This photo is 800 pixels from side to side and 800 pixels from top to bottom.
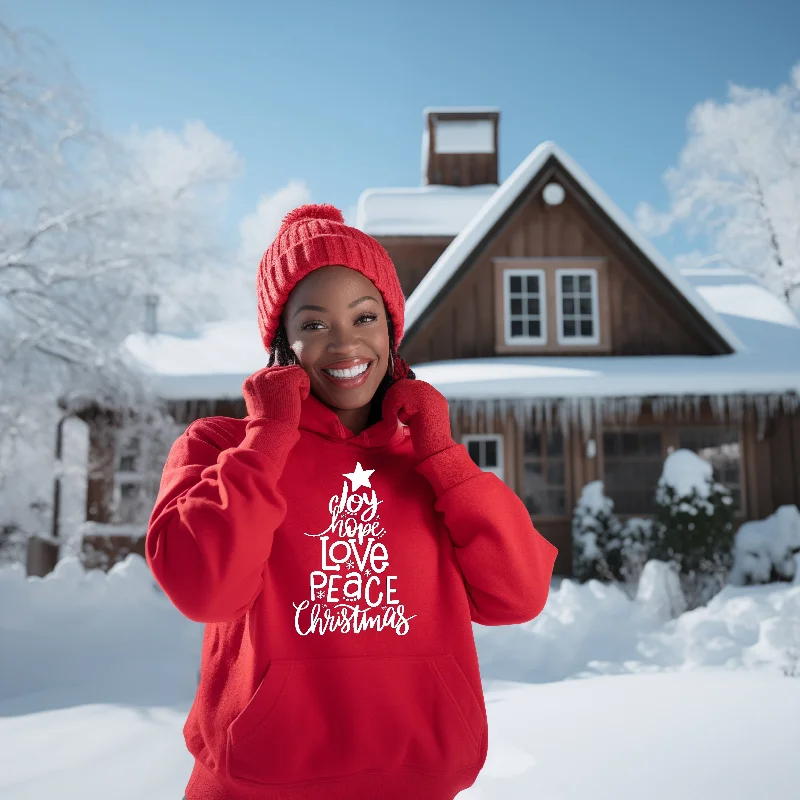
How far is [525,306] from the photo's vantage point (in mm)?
11742

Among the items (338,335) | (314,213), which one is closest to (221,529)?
(338,335)

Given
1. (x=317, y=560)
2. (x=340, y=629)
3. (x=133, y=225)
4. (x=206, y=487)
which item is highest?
(x=133, y=225)

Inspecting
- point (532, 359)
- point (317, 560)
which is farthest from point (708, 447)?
point (317, 560)

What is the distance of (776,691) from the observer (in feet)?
11.2

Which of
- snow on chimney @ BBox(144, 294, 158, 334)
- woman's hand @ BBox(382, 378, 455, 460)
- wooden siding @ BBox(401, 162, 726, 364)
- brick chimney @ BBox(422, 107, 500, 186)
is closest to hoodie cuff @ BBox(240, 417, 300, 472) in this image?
woman's hand @ BBox(382, 378, 455, 460)

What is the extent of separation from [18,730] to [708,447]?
10.3 meters

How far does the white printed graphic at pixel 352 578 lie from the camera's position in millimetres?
1395

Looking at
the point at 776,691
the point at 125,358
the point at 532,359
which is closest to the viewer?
the point at 776,691

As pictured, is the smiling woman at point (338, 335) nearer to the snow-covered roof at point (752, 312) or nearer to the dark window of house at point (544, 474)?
the dark window of house at point (544, 474)

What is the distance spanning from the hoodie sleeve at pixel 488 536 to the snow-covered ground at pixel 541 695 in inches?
58.7

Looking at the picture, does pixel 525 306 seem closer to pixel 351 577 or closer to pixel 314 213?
pixel 314 213

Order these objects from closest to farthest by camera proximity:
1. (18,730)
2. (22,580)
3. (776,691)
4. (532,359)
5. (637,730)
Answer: (637,730)
(776,691)
(18,730)
(22,580)
(532,359)

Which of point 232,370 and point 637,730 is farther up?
point 232,370

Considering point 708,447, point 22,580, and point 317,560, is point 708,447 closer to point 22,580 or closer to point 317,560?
point 22,580
